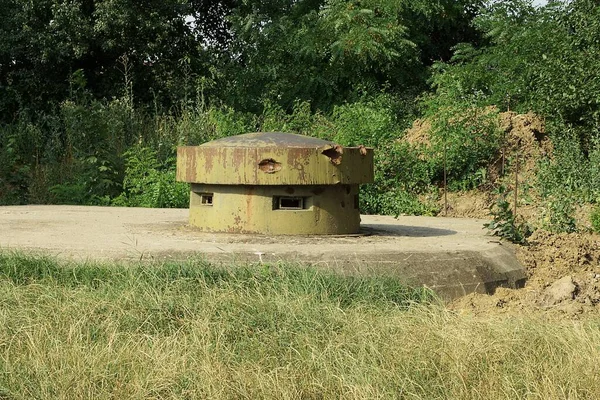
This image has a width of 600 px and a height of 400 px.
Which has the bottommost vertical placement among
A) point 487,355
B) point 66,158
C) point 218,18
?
point 487,355

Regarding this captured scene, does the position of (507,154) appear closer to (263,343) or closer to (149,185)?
(149,185)

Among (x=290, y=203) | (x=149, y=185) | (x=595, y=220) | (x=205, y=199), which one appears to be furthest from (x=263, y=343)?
(x=149, y=185)

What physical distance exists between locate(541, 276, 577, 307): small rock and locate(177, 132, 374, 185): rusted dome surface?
7.21ft

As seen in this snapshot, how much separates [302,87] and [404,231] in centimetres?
946

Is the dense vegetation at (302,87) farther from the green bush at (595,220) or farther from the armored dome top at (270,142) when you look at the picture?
the armored dome top at (270,142)

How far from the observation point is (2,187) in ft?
49.1

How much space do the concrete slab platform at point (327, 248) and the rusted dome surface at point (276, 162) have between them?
51cm

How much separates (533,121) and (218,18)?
493 inches

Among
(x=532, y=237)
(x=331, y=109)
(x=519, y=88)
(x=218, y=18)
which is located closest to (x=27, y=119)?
(x=331, y=109)

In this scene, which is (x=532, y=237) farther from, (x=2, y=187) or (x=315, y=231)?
(x=2, y=187)

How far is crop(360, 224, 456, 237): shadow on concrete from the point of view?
9320mm

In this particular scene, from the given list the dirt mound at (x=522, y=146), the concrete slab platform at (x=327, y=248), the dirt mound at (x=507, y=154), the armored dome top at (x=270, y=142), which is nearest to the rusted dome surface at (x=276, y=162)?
the armored dome top at (x=270, y=142)

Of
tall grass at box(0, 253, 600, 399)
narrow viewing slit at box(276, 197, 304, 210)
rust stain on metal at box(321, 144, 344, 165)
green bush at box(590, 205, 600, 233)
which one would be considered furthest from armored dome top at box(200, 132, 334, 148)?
green bush at box(590, 205, 600, 233)

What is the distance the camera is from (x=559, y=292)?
739 cm
